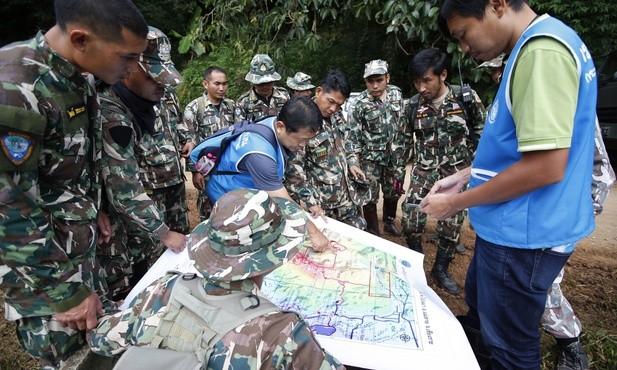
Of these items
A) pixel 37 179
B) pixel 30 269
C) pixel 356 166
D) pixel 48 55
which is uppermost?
pixel 48 55

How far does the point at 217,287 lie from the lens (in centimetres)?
105

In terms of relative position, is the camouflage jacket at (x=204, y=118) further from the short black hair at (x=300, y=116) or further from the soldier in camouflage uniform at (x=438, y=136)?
the short black hair at (x=300, y=116)

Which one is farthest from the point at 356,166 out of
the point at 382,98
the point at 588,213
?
the point at 588,213

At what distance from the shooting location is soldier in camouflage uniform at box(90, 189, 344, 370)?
961 millimetres

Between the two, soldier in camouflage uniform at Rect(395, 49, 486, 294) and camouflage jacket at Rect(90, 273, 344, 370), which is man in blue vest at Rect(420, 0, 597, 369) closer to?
camouflage jacket at Rect(90, 273, 344, 370)

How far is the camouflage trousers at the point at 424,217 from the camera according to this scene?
2895 millimetres

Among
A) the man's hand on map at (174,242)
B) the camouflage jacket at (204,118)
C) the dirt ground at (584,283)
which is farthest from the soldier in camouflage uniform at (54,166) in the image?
the camouflage jacket at (204,118)

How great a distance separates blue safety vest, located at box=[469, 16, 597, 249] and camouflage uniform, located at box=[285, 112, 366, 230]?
63.2 inches

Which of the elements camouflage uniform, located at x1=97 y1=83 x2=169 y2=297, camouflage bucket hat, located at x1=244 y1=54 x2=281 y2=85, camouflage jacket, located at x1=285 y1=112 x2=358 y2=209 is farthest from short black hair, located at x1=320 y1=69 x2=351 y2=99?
camouflage uniform, located at x1=97 y1=83 x2=169 y2=297

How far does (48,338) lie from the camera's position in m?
1.26

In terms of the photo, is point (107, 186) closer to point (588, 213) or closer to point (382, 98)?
point (588, 213)

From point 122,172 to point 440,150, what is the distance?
7.36 feet

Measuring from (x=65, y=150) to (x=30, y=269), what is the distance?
1.23 ft

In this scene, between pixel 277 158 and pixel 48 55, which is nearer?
pixel 48 55
